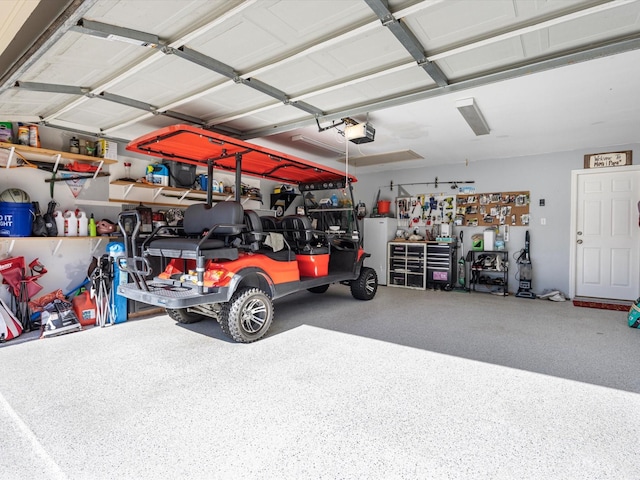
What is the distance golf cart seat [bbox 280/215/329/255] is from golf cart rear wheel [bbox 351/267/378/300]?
1009 mm

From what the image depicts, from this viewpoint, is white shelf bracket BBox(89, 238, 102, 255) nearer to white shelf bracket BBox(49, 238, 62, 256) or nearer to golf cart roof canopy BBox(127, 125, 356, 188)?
white shelf bracket BBox(49, 238, 62, 256)

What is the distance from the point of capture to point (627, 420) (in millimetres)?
2072

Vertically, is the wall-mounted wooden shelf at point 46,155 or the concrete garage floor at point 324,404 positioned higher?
the wall-mounted wooden shelf at point 46,155

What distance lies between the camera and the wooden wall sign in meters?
5.54

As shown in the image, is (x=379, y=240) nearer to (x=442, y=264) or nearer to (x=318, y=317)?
(x=442, y=264)

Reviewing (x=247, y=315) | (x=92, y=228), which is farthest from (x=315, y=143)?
(x=92, y=228)

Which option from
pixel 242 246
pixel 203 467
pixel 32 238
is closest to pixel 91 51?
pixel 242 246

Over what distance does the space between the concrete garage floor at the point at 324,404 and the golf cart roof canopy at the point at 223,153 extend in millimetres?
2086

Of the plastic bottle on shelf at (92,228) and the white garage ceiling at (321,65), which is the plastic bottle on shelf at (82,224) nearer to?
the plastic bottle on shelf at (92,228)

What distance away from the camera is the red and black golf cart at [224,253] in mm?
3205

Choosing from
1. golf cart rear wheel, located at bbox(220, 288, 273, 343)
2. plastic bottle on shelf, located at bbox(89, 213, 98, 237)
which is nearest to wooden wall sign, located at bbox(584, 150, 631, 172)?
golf cart rear wheel, located at bbox(220, 288, 273, 343)

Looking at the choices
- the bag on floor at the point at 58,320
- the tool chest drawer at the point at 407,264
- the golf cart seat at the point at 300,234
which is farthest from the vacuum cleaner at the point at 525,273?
the bag on floor at the point at 58,320

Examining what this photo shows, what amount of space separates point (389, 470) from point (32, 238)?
14.3ft

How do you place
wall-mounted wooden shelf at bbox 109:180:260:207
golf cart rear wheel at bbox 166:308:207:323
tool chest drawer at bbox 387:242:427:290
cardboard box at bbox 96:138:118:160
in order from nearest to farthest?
1. golf cart rear wheel at bbox 166:308:207:323
2. cardboard box at bbox 96:138:118:160
3. wall-mounted wooden shelf at bbox 109:180:260:207
4. tool chest drawer at bbox 387:242:427:290
